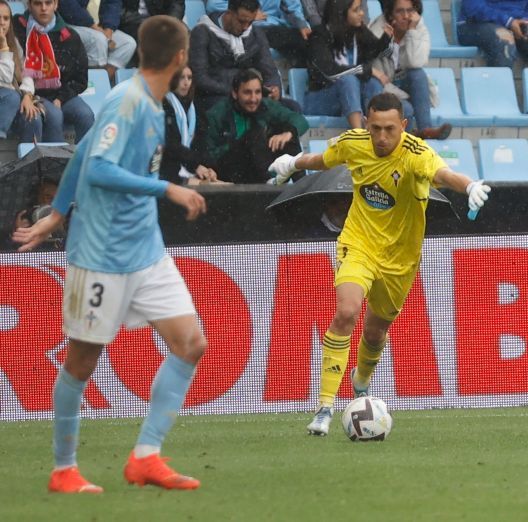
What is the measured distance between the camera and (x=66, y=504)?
598cm

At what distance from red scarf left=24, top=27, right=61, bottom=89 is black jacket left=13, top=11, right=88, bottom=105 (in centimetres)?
8

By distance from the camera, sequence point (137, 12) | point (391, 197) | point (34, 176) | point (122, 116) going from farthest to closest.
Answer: point (137, 12) < point (34, 176) < point (391, 197) < point (122, 116)

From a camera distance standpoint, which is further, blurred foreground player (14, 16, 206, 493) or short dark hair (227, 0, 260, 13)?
short dark hair (227, 0, 260, 13)

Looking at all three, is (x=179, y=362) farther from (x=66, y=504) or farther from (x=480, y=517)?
(x=480, y=517)

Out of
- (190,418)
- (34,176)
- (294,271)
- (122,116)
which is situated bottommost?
(190,418)

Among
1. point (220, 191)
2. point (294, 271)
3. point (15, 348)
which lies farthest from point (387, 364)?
point (15, 348)

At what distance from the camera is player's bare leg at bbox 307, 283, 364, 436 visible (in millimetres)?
8914

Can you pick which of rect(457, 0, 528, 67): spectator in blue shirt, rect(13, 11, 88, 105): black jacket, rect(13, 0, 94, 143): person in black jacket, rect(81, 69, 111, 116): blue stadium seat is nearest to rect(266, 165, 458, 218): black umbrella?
rect(13, 0, 94, 143): person in black jacket

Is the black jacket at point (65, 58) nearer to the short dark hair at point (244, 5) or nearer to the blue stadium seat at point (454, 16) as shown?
the short dark hair at point (244, 5)

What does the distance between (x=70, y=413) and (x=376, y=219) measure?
141 inches

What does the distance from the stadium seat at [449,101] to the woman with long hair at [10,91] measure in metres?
5.07

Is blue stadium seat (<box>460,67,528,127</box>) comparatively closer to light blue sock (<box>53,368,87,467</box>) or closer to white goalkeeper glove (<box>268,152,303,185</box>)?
white goalkeeper glove (<box>268,152,303,185</box>)

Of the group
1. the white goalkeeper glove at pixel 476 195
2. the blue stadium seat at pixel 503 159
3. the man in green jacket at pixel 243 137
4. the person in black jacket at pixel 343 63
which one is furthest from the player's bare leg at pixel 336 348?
the blue stadium seat at pixel 503 159

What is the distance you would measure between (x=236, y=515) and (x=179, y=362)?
0.90 meters
